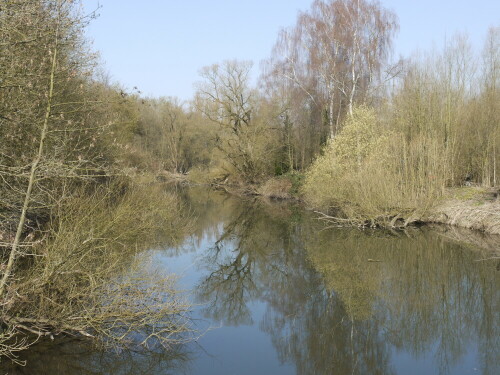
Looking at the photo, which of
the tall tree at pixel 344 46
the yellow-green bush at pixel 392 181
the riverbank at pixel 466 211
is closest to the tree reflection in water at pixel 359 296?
the yellow-green bush at pixel 392 181

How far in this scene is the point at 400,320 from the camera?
953cm

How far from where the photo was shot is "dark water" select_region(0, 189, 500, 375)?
7.63 metres

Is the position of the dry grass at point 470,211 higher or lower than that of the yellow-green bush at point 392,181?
lower

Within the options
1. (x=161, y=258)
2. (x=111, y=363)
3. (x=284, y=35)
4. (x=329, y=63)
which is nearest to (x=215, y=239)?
(x=161, y=258)

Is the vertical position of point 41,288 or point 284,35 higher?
point 284,35

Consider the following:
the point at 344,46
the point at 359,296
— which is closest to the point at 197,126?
the point at 344,46

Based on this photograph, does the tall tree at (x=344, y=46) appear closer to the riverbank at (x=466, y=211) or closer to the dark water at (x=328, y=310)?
the riverbank at (x=466, y=211)

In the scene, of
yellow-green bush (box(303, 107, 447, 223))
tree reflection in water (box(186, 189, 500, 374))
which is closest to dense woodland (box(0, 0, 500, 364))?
yellow-green bush (box(303, 107, 447, 223))

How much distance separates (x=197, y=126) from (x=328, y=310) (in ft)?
120

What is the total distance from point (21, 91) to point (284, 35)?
26024 millimetres

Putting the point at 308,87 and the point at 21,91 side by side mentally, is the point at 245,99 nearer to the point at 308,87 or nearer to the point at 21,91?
the point at 308,87

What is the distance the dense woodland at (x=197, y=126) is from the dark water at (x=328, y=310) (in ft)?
2.61

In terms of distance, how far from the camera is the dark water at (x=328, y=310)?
763 centimetres

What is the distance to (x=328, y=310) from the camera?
10.2 metres
